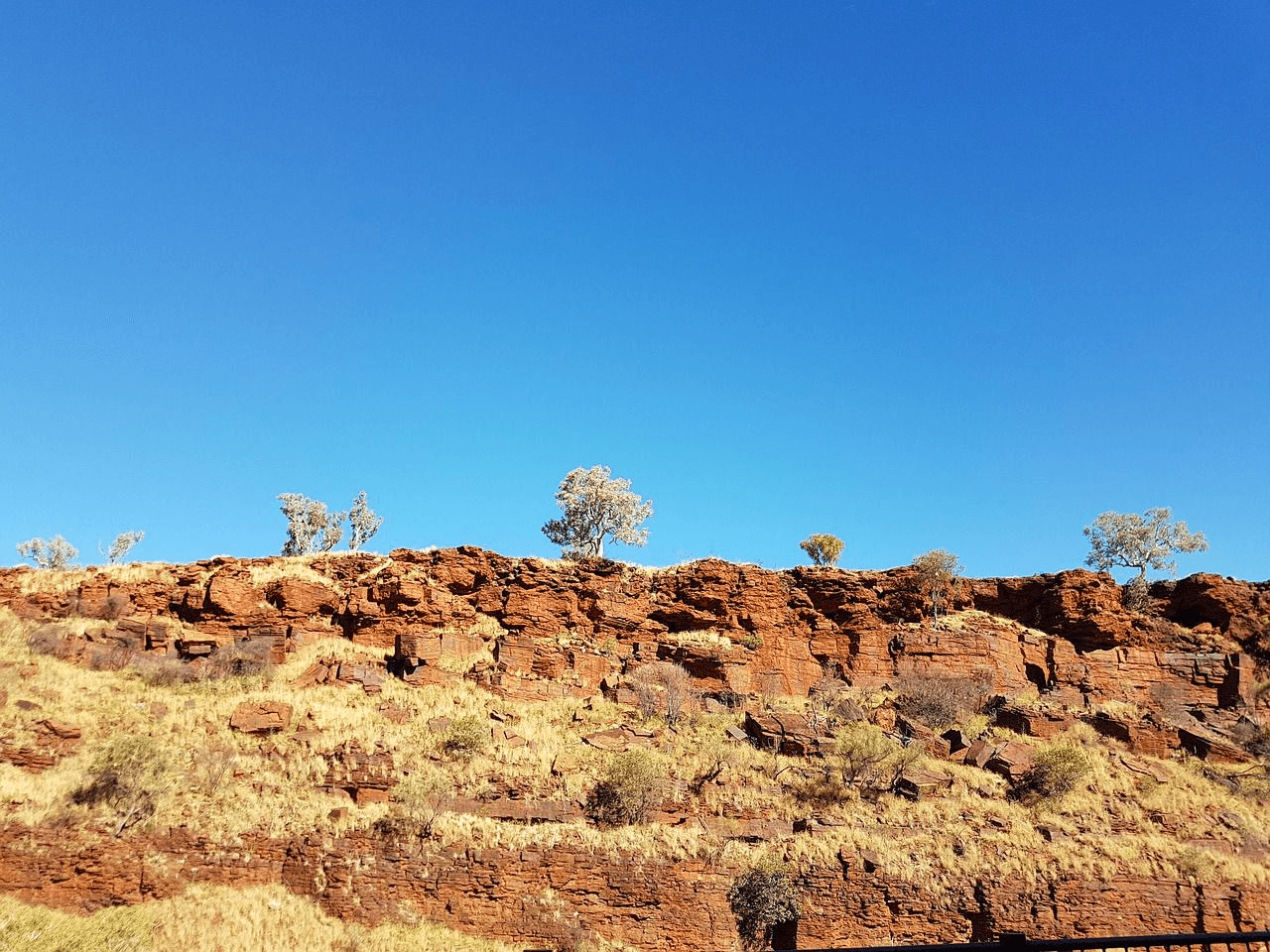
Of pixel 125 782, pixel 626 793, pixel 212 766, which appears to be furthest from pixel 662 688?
pixel 125 782

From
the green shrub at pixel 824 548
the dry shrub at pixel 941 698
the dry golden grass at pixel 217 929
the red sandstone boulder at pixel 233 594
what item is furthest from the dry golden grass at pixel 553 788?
the green shrub at pixel 824 548

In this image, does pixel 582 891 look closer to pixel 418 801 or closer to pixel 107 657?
pixel 418 801

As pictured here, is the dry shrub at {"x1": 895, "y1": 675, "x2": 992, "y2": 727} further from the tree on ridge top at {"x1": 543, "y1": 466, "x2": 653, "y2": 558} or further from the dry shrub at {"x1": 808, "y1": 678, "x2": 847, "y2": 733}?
the tree on ridge top at {"x1": 543, "y1": 466, "x2": 653, "y2": 558}

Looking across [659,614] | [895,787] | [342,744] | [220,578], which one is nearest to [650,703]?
[659,614]

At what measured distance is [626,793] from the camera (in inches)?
916

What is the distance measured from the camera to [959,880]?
2205cm

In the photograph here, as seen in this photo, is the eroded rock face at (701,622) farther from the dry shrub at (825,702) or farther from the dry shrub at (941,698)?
A: the dry shrub at (825,702)

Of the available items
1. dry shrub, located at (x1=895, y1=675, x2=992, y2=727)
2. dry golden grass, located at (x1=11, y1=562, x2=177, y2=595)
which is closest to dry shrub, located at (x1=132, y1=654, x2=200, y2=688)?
dry golden grass, located at (x1=11, y1=562, x2=177, y2=595)

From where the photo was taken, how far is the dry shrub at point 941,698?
107 feet

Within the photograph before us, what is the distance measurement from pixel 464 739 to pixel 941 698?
1900 cm

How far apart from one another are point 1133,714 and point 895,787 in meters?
13.3

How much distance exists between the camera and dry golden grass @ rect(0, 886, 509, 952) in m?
16.8

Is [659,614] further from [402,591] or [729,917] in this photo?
[729,917]

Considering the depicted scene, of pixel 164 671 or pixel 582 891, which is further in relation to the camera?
pixel 164 671
